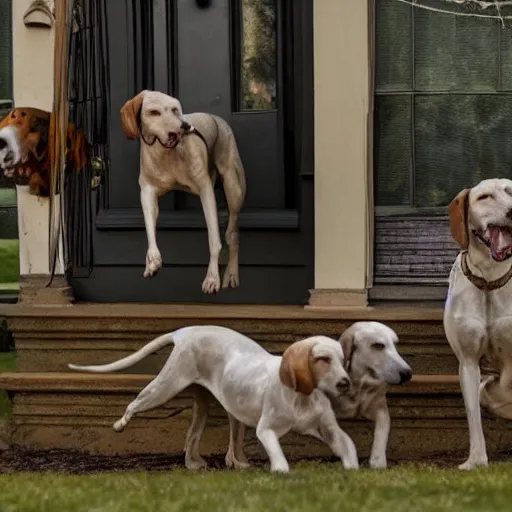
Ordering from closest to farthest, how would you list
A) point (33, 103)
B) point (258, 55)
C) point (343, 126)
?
point (343, 126)
point (33, 103)
point (258, 55)

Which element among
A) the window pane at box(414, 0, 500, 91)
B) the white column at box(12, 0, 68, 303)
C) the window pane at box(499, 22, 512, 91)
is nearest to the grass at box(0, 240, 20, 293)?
the white column at box(12, 0, 68, 303)

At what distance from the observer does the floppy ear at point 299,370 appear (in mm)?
6410

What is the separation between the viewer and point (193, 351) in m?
7.22

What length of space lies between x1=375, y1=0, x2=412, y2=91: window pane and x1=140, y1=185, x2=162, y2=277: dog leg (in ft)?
6.23

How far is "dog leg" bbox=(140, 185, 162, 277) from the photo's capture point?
8539 mm

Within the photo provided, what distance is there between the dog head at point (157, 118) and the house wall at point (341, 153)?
3.93 ft

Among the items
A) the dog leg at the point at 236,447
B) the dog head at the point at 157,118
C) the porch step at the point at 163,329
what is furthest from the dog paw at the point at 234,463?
the dog head at the point at 157,118

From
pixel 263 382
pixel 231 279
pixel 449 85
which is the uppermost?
pixel 449 85

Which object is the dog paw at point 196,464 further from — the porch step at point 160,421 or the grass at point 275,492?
the grass at point 275,492

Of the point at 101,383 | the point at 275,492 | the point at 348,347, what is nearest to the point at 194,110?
the point at 101,383

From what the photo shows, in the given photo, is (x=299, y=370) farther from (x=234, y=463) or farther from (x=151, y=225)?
(x=151, y=225)

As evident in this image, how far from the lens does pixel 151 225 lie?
28.4 feet

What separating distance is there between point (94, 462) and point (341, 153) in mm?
2771

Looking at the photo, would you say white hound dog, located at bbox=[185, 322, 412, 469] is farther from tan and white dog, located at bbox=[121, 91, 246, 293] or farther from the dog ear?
tan and white dog, located at bbox=[121, 91, 246, 293]
